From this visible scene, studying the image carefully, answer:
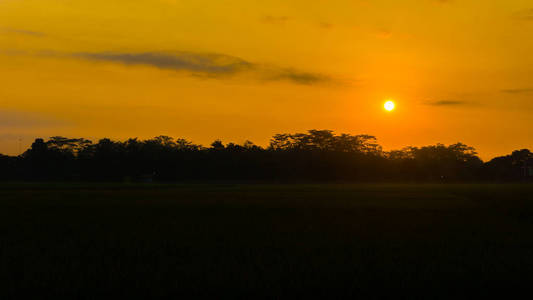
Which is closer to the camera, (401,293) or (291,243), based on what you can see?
(401,293)

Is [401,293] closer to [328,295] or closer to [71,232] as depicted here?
[328,295]

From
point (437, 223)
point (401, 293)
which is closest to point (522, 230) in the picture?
point (437, 223)

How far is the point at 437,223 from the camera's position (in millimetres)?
22531

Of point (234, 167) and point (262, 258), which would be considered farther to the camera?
point (234, 167)

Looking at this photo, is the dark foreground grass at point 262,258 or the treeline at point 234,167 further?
the treeline at point 234,167

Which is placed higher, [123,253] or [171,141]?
[171,141]

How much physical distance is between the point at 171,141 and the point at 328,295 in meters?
160

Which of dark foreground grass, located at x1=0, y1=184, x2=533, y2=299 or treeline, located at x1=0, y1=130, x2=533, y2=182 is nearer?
dark foreground grass, located at x1=0, y1=184, x2=533, y2=299

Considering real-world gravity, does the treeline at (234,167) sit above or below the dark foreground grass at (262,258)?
above

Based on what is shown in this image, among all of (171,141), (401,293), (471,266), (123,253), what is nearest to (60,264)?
(123,253)

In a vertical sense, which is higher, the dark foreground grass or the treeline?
the treeline

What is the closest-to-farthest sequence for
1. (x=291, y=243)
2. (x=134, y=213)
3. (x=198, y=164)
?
1. (x=291, y=243)
2. (x=134, y=213)
3. (x=198, y=164)

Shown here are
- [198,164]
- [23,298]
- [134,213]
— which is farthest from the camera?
[198,164]

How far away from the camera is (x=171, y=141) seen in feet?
550
